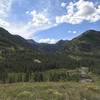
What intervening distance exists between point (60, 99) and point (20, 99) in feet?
9.19

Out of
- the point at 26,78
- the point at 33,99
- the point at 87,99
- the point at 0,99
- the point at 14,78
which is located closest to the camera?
the point at 0,99

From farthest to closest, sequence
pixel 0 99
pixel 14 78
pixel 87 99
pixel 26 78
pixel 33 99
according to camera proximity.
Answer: pixel 26 78
pixel 14 78
pixel 87 99
pixel 33 99
pixel 0 99

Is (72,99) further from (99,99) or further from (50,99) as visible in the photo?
(99,99)

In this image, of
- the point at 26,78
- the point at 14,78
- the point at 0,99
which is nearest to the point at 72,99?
the point at 0,99

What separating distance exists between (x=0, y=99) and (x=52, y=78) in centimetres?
16957

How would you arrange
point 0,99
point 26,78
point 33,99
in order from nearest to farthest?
point 0,99 → point 33,99 → point 26,78

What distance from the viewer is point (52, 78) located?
182 m

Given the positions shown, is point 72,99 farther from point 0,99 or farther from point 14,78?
point 14,78

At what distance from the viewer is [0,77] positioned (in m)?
196

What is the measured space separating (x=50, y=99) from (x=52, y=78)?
16716 cm

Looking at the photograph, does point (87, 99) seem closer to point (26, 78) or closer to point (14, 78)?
point (14, 78)

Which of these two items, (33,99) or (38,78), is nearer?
(33,99)

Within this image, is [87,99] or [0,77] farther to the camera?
[0,77]

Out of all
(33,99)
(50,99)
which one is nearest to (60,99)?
(50,99)
